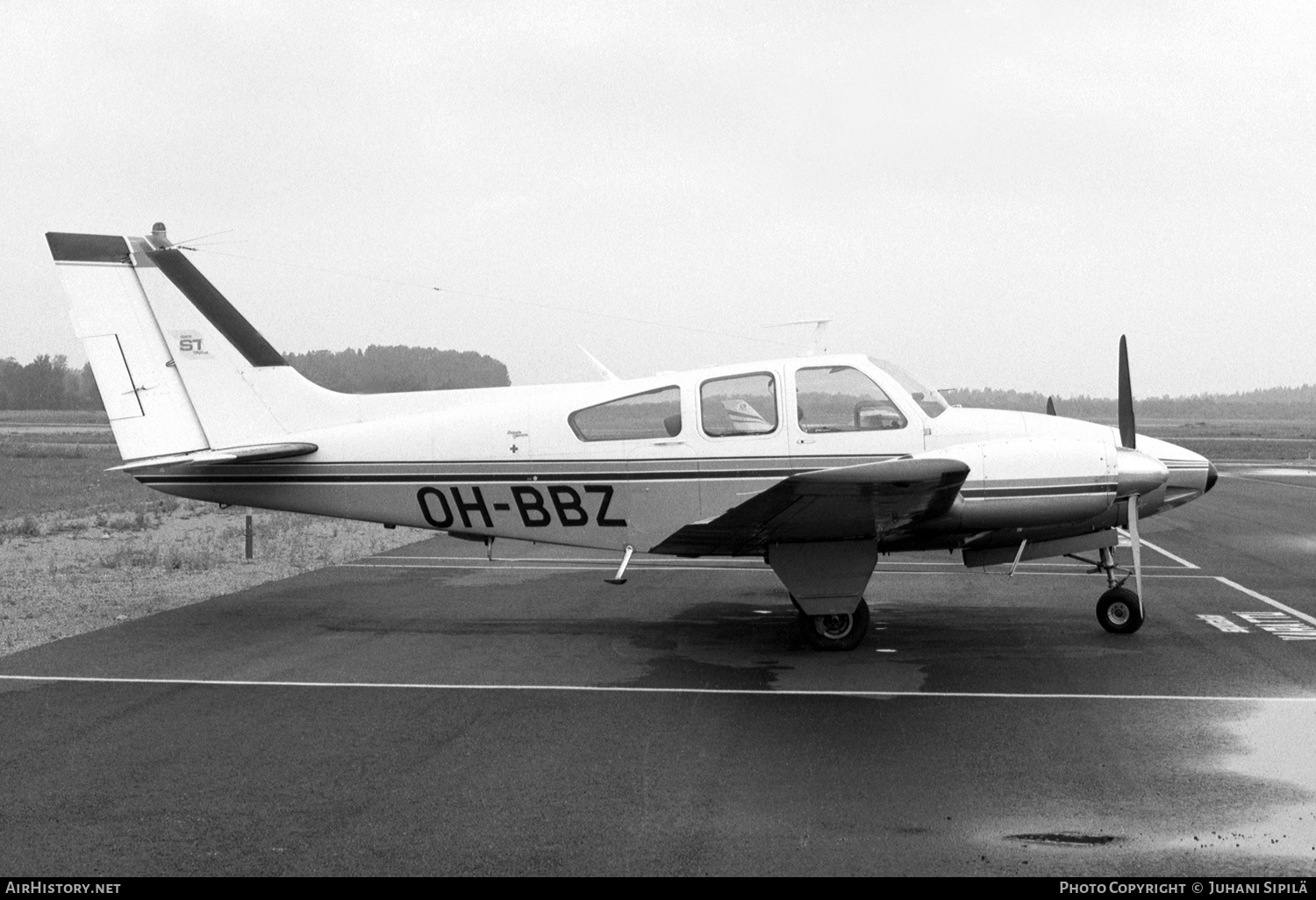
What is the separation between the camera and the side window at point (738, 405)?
10.2 m

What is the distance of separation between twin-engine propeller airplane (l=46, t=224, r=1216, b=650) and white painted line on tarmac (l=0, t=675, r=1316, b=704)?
1389 millimetres

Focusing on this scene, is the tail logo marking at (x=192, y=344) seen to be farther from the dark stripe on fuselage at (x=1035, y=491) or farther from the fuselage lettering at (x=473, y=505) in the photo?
the dark stripe on fuselage at (x=1035, y=491)

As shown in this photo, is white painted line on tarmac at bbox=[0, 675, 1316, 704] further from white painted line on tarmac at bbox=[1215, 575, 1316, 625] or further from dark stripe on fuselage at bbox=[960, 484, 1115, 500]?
white painted line on tarmac at bbox=[1215, 575, 1316, 625]

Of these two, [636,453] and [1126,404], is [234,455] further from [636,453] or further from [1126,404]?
[1126,404]

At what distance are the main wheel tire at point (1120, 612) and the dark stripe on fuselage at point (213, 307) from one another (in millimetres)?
8599

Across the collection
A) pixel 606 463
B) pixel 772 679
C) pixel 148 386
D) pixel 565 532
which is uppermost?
pixel 148 386

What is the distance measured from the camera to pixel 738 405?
10289 mm

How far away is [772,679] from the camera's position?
8953 millimetres

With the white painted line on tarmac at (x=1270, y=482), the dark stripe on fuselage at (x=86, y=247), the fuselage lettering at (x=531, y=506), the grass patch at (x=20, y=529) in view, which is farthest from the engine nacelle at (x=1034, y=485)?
the white painted line on tarmac at (x=1270, y=482)

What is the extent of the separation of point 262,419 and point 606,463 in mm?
3775

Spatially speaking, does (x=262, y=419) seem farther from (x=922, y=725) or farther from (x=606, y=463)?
(x=922, y=725)

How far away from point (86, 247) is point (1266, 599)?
13363 mm

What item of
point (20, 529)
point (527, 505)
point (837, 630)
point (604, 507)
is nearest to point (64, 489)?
point (20, 529)
